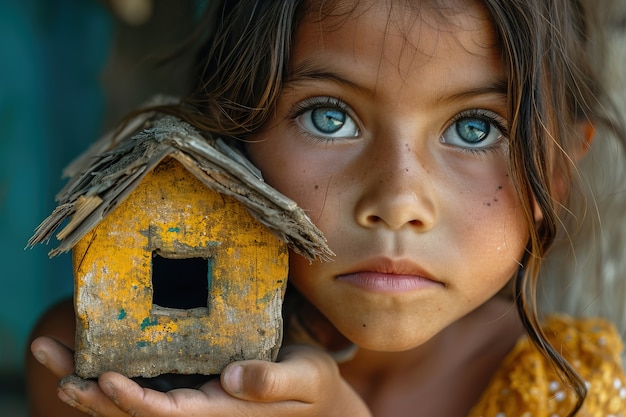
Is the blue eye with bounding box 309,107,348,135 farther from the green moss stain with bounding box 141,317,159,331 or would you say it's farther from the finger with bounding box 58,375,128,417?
the finger with bounding box 58,375,128,417

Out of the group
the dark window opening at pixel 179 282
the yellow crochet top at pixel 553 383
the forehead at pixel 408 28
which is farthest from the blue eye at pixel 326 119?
the yellow crochet top at pixel 553 383

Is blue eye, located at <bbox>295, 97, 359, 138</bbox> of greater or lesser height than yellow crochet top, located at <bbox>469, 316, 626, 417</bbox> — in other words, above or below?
above

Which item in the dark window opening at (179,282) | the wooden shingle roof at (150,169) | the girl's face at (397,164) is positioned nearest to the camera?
the wooden shingle roof at (150,169)

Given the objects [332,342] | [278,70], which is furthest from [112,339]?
[332,342]

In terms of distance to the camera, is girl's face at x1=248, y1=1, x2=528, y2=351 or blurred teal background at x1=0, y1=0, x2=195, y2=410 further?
blurred teal background at x1=0, y1=0, x2=195, y2=410

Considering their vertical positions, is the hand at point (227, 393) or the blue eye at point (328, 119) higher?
the blue eye at point (328, 119)

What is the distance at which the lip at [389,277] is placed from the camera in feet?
4.51

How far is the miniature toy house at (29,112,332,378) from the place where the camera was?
46.9 inches

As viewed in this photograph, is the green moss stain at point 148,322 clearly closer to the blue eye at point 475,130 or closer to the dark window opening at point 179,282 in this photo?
the dark window opening at point 179,282

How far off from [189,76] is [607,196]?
1110 millimetres

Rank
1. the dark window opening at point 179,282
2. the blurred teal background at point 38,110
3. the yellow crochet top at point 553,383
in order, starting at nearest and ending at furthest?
the dark window opening at point 179,282
the yellow crochet top at point 553,383
the blurred teal background at point 38,110

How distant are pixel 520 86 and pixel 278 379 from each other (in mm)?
643

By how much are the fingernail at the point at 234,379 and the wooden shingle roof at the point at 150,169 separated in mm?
213

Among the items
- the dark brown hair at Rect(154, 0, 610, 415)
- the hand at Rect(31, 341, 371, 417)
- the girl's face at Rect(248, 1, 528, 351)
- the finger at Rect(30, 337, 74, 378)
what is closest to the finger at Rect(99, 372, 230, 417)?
the hand at Rect(31, 341, 371, 417)
